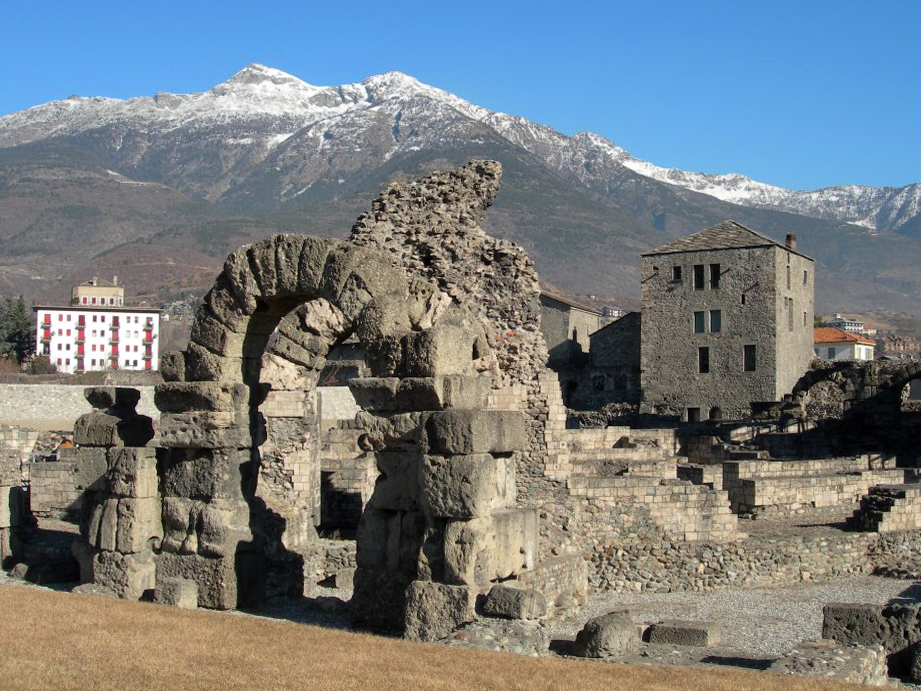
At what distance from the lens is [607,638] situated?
10359 mm

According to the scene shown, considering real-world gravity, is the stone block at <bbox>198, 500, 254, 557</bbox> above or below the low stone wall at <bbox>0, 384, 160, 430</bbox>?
below

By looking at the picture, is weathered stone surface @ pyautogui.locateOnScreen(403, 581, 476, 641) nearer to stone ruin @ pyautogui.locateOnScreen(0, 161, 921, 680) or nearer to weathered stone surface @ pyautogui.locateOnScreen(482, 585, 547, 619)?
stone ruin @ pyautogui.locateOnScreen(0, 161, 921, 680)

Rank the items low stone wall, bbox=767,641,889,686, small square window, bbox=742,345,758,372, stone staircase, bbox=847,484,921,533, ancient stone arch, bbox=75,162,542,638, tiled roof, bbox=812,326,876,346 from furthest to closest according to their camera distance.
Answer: tiled roof, bbox=812,326,876,346
small square window, bbox=742,345,758,372
stone staircase, bbox=847,484,921,533
ancient stone arch, bbox=75,162,542,638
low stone wall, bbox=767,641,889,686

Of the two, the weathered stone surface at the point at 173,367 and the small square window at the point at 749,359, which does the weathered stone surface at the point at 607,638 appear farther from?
the small square window at the point at 749,359

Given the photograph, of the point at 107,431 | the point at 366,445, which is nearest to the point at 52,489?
the point at 107,431

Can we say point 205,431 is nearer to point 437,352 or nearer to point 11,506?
point 437,352

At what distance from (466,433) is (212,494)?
3726 mm

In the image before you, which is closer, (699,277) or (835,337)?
(699,277)

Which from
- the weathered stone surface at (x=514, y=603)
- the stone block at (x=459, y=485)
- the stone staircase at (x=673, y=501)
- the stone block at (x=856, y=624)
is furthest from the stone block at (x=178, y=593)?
the stone staircase at (x=673, y=501)

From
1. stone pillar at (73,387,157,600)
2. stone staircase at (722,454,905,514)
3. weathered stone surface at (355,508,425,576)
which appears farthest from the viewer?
stone staircase at (722,454,905,514)

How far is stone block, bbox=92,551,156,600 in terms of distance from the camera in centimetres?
1299

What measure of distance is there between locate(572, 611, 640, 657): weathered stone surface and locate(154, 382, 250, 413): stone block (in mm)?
4853

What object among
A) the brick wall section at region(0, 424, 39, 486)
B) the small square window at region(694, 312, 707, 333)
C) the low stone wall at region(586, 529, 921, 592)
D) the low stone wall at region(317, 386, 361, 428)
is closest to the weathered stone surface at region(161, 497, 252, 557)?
the brick wall section at region(0, 424, 39, 486)

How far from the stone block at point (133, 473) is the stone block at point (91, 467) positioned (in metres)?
0.65
